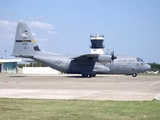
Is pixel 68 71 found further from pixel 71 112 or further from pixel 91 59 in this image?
pixel 71 112

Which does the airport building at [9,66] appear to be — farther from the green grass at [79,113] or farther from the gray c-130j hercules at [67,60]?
the green grass at [79,113]

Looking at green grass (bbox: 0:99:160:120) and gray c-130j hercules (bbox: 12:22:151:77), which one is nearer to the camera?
green grass (bbox: 0:99:160:120)

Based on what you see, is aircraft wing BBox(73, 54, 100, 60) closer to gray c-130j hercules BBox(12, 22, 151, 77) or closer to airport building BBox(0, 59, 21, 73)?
gray c-130j hercules BBox(12, 22, 151, 77)

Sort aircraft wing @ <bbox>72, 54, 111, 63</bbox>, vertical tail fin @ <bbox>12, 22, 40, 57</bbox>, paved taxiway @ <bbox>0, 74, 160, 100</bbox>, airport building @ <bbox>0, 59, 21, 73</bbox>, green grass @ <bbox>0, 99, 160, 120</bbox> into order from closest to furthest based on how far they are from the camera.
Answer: green grass @ <bbox>0, 99, 160, 120</bbox>, paved taxiway @ <bbox>0, 74, 160, 100</bbox>, aircraft wing @ <bbox>72, 54, 111, 63</bbox>, vertical tail fin @ <bbox>12, 22, 40, 57</bbox>, airport building @ <bbox>0, 59, 21, 73</bbox>

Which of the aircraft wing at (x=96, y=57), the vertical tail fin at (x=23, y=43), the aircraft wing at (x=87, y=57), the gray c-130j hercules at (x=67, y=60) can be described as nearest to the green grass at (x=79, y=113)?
the aircraft wing at (x=87, y=57)

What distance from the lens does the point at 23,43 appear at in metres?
41.5

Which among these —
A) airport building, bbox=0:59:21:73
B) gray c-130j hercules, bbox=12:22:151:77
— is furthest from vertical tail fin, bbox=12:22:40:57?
airport building, bbox=0:59:21:73

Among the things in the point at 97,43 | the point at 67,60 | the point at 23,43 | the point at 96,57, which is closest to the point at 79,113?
the point at 96,57

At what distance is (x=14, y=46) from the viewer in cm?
4150

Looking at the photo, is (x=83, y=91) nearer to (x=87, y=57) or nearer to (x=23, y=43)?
(x=87, y=57)

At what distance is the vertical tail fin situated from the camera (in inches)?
1633

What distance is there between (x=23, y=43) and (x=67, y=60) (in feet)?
21.3

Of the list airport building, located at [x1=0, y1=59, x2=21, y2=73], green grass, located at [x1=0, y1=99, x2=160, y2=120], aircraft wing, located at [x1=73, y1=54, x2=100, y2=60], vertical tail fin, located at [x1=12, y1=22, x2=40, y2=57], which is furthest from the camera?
airport building, located at [x1=0, y1=59, x2=21, y2=73]

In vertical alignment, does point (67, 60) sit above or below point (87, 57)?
below
